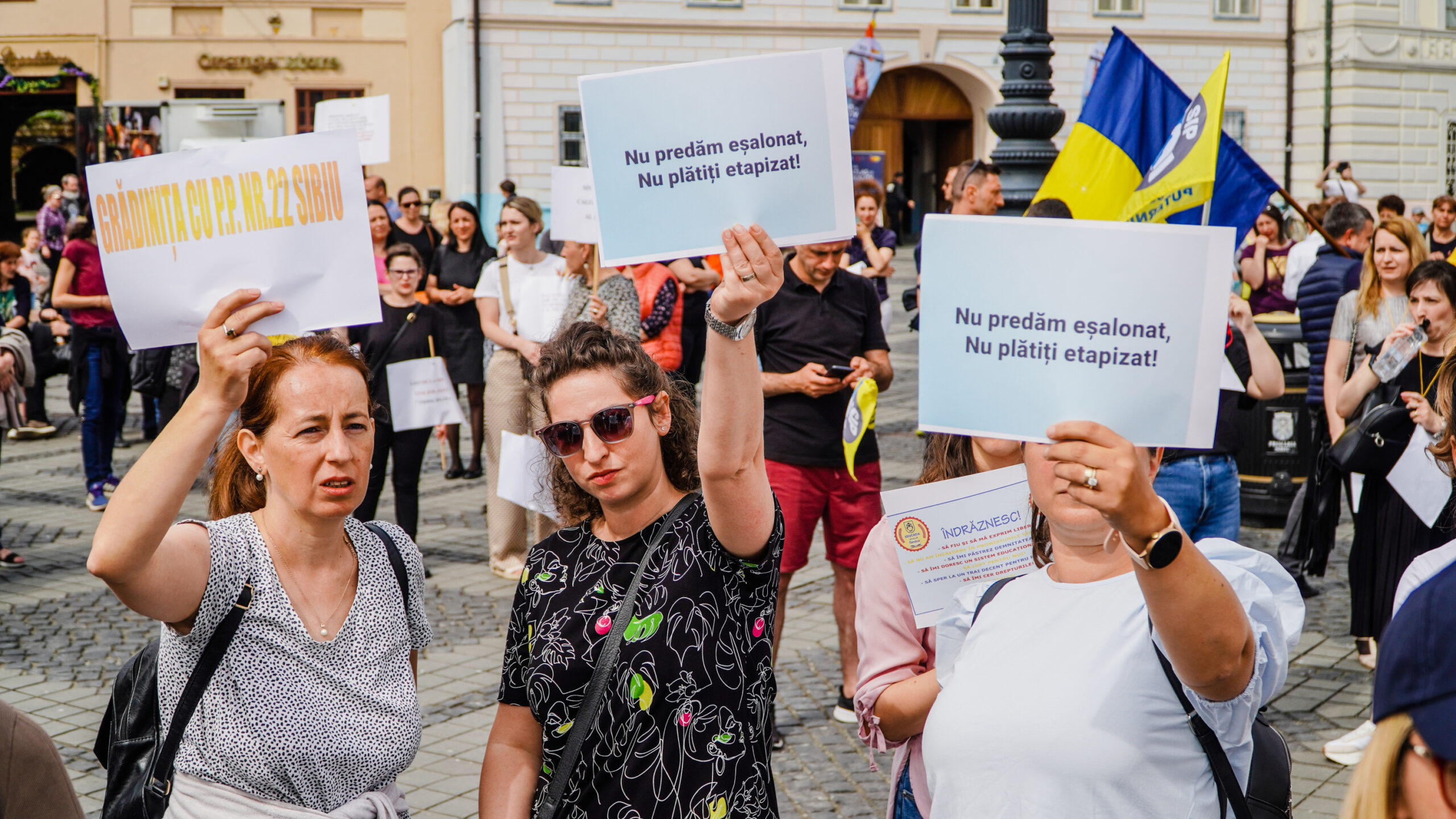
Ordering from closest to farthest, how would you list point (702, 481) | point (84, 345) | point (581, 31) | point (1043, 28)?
point (702, 481) < point (1043, 28) < point (84, 345) < point (581, 31)

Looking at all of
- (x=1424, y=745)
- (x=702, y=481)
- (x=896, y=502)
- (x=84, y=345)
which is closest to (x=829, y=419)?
(x=896, y=502)

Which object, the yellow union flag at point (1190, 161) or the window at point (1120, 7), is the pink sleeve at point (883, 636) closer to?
→ the yellow union flag at point (1190, 161)

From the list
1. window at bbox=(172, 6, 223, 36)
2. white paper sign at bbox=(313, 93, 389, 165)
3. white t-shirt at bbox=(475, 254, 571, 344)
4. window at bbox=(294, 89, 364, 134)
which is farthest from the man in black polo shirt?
window at bbox=(172, 6, 223, 36)

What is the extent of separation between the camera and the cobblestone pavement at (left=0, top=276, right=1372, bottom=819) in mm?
4664

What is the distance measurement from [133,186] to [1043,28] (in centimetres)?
667

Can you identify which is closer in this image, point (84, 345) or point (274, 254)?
point (274, 254)

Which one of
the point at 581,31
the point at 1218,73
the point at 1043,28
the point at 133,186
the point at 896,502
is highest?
the point at 581,31

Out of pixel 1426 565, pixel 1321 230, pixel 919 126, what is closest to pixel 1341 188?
pixel 1321 230

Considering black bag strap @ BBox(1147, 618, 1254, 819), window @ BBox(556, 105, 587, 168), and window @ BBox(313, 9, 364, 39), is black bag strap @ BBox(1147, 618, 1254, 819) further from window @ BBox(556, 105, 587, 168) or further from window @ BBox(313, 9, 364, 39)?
window @ BBox(313, 9, 364, 39)

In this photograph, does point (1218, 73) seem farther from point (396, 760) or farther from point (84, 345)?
point (84, 345)

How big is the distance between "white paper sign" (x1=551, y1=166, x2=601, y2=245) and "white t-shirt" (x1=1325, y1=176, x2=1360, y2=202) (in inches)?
482

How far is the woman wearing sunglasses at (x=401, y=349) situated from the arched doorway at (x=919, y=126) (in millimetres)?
25542

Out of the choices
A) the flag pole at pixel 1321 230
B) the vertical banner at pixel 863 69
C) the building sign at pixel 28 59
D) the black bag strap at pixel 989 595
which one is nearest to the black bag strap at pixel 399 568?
the black bag strap at pixel 989 595

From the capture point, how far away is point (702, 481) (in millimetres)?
2318
